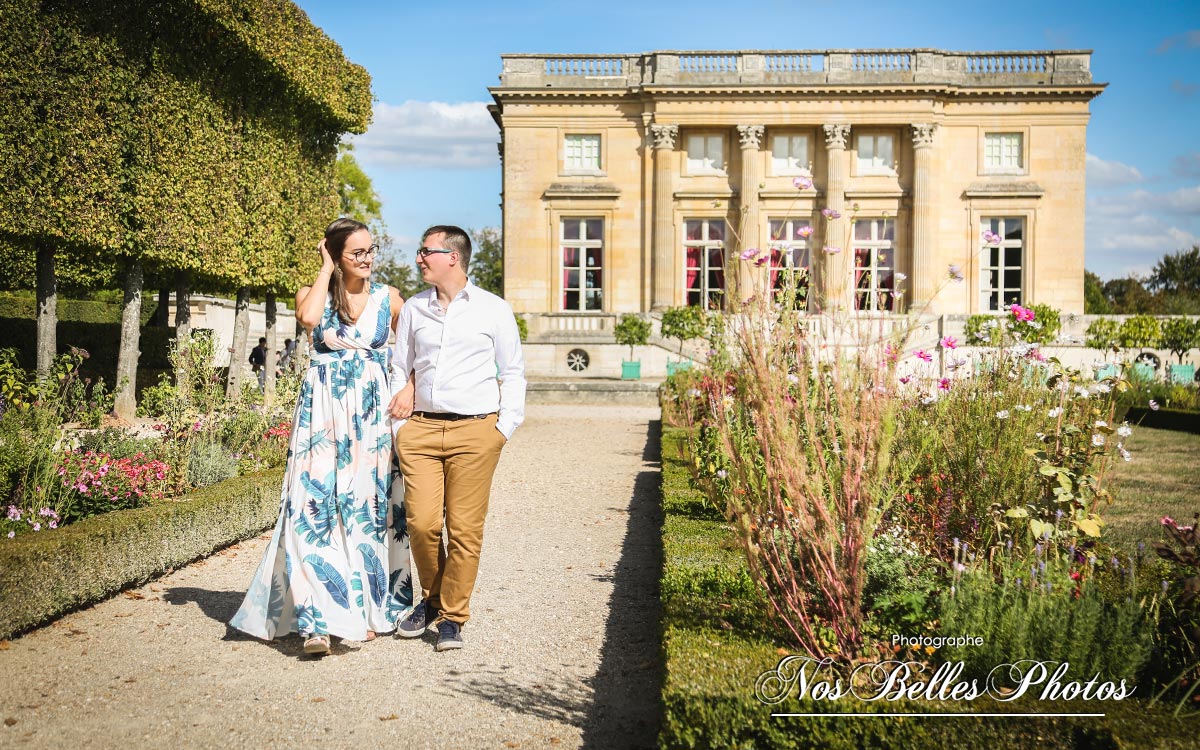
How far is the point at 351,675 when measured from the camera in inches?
167

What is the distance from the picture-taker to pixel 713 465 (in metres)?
7.40

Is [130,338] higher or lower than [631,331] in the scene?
lower

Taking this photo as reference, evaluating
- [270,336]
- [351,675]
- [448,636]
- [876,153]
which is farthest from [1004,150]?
[351,675]

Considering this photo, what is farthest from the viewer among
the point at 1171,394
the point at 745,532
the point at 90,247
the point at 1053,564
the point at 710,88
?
the point at 710,88

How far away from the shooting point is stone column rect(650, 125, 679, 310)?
32688mm

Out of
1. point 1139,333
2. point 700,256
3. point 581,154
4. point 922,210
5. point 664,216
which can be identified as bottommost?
point 1139,333

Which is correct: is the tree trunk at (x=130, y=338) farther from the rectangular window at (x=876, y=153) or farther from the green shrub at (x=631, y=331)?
the rectangular window at (x=876, y=153)

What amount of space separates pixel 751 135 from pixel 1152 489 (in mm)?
25069

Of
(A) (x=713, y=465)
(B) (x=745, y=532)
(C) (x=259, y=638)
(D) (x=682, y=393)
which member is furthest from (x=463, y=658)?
(D) (x=682, y=393)

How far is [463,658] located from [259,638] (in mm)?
1005

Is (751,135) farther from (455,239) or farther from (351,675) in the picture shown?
(351,675)

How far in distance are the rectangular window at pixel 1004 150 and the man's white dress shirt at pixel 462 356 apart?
32.1 metres

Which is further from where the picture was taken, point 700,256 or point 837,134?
point 700,256

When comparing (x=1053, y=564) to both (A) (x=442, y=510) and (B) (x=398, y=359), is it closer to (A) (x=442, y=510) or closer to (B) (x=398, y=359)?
(A) (x=442, y=510)
